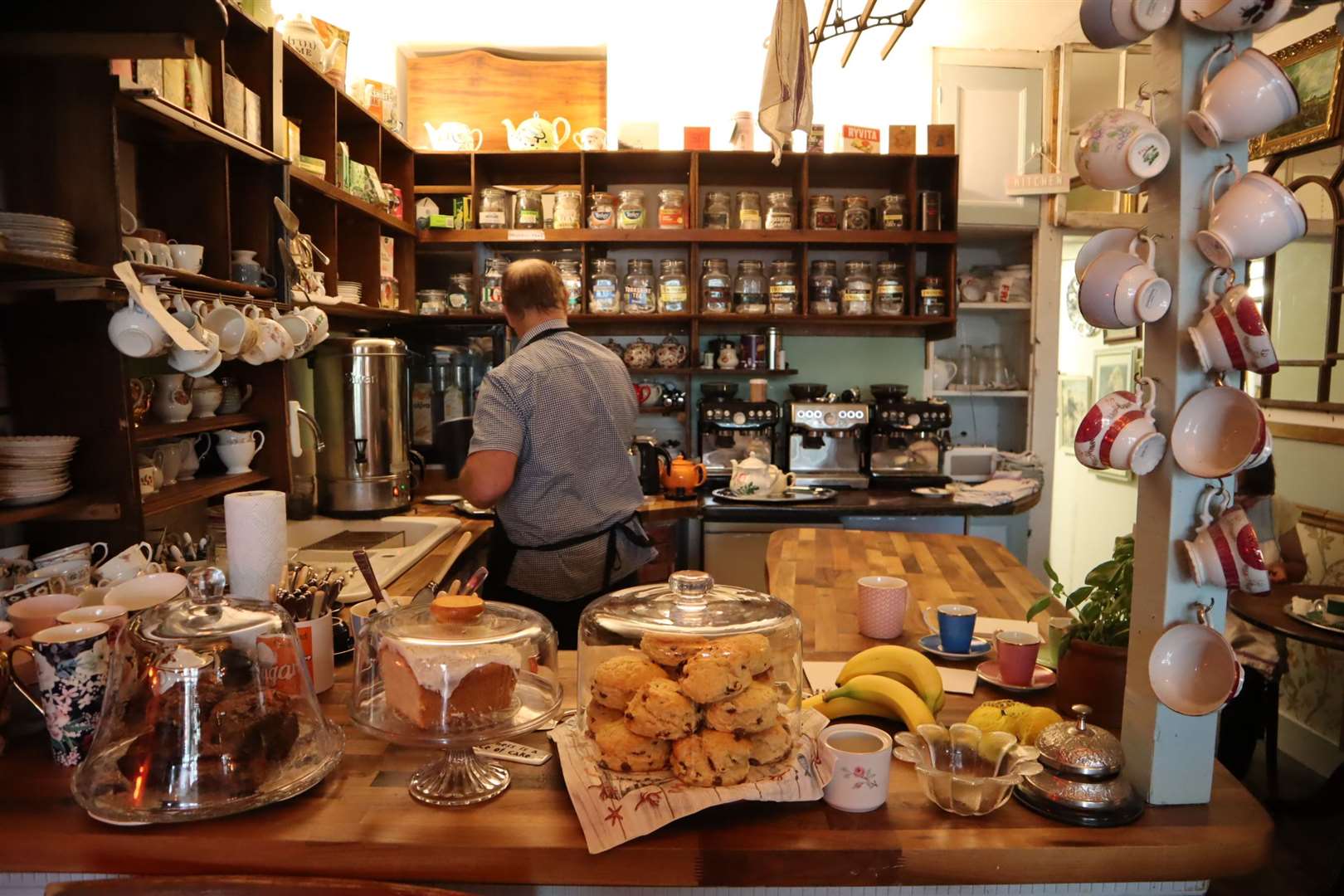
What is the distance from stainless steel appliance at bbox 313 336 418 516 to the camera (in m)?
3.15

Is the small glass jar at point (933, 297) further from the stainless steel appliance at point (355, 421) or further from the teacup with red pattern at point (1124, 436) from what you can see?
the teacup with red pattern at point (1124, 436)

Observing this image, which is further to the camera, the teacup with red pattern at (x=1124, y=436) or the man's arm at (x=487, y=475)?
the man's arm at (x=487, y=475)

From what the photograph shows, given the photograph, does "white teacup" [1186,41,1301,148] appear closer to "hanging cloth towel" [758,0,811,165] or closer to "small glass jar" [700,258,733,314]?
"hanging cloth towel" [758,0,811,165]

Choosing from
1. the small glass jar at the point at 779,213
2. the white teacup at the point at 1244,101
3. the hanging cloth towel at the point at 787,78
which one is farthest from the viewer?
the small glass jar at the point at 779,213

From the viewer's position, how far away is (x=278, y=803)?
1132mm

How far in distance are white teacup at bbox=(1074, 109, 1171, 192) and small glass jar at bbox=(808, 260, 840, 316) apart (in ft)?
10.2

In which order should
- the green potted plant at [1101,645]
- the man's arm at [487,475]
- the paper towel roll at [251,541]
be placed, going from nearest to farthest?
the green potted plant at [1101,645]
the paper towel roll at [251,541]
the man's arm at [487,475]

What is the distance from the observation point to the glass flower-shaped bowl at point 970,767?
112 cm

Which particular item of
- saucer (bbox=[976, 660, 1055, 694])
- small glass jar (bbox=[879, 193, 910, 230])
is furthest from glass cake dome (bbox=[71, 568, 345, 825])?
small glass jar (bbox=[879, 193, 910, 230])

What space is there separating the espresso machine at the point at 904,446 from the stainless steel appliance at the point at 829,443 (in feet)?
0.20

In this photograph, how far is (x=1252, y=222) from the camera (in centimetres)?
102

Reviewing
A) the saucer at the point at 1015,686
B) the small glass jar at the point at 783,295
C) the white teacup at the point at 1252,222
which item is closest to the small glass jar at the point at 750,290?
the small glass jar at the point at 783,295

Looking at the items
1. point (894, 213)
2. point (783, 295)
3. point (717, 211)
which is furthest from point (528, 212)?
point (894, 213)

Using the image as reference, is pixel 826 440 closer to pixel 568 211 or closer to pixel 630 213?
pixel 630 213
